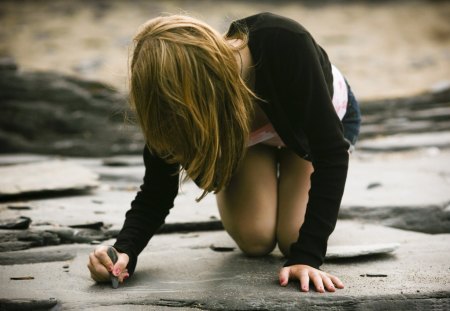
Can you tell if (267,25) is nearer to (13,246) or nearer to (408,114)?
(13,246)

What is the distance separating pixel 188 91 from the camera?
5.65 ft

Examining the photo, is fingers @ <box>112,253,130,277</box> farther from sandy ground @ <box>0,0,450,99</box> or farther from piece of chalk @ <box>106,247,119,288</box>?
sandy ground @ <box>0,0,450,99</box>

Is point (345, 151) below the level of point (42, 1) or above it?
below

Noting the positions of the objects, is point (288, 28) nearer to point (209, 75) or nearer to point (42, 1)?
point (209, 75)

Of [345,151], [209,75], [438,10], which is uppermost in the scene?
[438,10]

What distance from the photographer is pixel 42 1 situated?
14.1 meters

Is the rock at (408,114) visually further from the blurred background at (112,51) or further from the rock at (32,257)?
the rock at (32,257)

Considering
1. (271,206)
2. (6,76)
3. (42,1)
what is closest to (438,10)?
(42,1)

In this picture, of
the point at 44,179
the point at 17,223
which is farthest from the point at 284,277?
the point at 44,179

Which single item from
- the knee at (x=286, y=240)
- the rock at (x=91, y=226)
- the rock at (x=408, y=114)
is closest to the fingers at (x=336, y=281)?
the knee at (x=286, y=240)

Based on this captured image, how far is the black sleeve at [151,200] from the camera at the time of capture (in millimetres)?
2105

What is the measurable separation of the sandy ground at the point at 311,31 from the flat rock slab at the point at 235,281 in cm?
596

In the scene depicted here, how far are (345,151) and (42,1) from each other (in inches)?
530

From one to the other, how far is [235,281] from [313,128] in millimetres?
532
